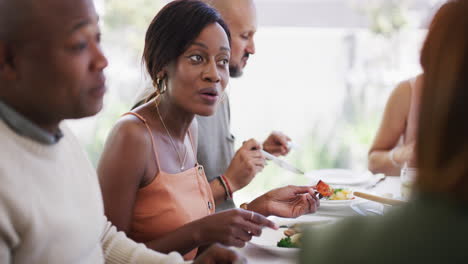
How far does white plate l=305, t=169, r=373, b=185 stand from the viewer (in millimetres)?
2381

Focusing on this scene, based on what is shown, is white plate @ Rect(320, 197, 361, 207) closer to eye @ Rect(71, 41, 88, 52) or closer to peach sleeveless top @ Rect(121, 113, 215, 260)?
peach sleeveless top @ Rect(121, 113, 215, 260)

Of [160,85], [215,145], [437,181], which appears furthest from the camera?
[215,145]

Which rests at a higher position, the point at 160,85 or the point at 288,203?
the point at 160,85

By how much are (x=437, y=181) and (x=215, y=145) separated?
1669mm

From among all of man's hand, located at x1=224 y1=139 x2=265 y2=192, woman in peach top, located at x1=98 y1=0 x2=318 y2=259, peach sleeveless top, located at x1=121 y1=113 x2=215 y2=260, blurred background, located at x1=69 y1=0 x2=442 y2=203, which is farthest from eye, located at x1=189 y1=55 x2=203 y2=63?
blurred background, located at x1=69 y1=0 x2=442 y2=203

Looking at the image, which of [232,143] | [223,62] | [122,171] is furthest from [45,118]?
[232,143]

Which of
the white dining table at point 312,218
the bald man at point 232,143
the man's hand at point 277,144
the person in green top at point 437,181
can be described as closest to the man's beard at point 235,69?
the bald man at point 232,143

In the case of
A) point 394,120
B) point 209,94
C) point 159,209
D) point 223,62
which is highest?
point 223,62

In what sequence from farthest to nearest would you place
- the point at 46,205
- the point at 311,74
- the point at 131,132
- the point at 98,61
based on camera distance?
the point at 311,74 → the point at 131,132 → the point at 98,61 → the point at 46,205

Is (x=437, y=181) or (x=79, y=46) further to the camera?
(x=79, y=46)

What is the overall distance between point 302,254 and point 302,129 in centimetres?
398

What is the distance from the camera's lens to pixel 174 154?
1.80 meters

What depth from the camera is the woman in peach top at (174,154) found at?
1.55m

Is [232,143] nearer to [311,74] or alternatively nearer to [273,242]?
[273,242]
